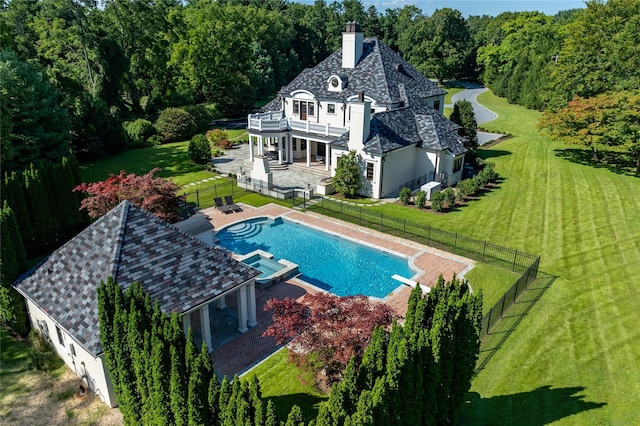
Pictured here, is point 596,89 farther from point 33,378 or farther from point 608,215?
point 33,378

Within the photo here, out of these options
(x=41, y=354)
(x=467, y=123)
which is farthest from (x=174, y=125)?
(x=41, y=354)

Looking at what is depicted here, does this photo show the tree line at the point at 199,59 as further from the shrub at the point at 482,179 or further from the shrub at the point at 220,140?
the shrub at the point at 482,179

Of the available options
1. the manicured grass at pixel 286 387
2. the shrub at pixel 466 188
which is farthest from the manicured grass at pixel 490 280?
the shrub at pixel 466 188

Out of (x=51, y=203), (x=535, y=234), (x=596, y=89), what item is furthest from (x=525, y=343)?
(x=596, y=89)

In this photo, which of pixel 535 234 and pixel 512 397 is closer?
pixel 512 397

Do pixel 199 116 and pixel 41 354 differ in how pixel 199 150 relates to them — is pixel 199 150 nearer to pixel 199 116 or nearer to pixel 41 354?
pixel 199 116

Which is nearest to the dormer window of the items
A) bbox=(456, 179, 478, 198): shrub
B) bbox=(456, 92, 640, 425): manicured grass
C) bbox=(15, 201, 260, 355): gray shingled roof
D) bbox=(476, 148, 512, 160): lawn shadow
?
bbox=(456, 179, 478, 198): shrub
